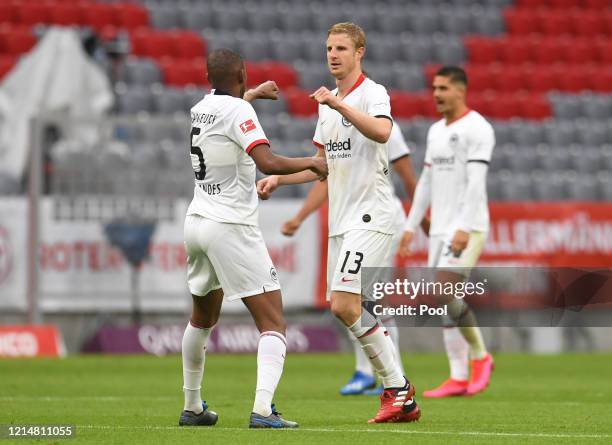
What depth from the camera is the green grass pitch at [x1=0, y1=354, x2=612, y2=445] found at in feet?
23.1

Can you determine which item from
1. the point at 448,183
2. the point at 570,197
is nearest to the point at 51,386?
the point at 448,183

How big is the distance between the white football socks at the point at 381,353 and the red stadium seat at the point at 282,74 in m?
13.8

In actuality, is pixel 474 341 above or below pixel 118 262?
below

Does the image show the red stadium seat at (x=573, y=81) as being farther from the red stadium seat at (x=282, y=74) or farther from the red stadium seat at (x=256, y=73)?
the red stadium seat at (x=256, y=73)

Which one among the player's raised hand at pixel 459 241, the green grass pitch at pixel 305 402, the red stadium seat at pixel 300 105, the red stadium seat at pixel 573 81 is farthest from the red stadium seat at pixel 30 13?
the player's raised hand at pixel 459 241

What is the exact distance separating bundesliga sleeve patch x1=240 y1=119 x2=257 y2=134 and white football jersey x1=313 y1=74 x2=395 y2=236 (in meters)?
0.89

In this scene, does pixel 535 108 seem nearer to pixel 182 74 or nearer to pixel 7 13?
pixel 182 74

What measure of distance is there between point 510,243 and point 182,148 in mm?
4346

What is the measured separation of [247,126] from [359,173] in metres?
1.05

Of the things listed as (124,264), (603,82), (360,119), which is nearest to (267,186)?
(360,119)

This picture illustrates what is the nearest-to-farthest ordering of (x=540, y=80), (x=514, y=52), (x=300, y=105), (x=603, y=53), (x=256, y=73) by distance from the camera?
(x=300, y=105) < (x=256, y=73) < (x=540, y=80) < (x=514, y=52) < (x=603, y=53)

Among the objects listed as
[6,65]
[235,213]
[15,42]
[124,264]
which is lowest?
[124,264]

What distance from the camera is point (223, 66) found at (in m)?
7.27

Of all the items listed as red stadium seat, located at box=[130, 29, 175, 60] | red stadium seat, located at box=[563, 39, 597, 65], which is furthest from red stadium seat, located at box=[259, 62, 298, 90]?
red stadium seat, located at box=[563, 39, 597, 65]
